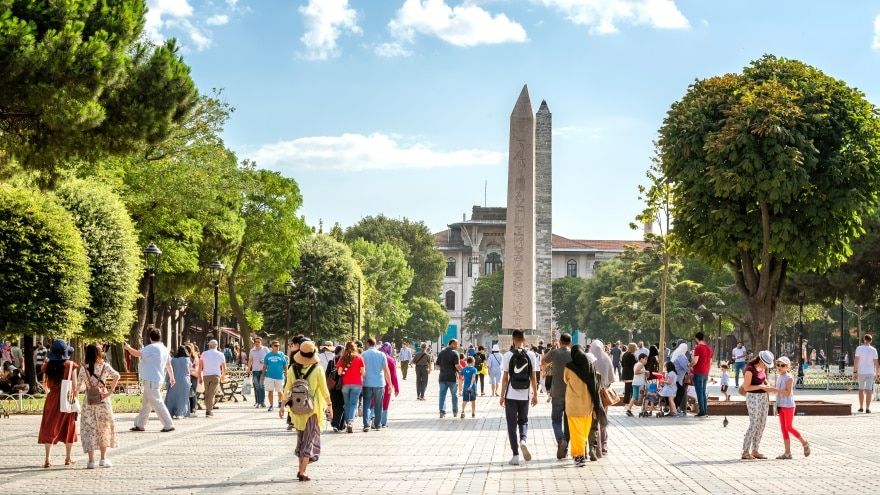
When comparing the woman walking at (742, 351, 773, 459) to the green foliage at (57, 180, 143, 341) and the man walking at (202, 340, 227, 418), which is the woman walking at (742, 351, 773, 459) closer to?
the man walking at (202, 340, 227, 418)

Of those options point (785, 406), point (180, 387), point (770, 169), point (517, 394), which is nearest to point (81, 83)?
point (517, 394)

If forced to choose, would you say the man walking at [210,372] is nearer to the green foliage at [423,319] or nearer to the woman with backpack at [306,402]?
the woman with backpack at [306,402]

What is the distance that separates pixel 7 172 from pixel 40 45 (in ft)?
15.8

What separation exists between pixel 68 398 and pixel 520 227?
27.3 meters

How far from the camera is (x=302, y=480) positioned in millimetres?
14023

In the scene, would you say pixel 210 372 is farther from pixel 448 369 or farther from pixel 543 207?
pixel 543 207

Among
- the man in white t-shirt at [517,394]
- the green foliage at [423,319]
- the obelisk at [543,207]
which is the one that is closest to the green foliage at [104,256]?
the man in white t-shirt at [517,394]

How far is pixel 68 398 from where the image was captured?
15.7 metres

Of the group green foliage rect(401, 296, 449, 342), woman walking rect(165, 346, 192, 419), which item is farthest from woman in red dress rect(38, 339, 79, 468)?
green foliage rect(401, 296, 449, 342)

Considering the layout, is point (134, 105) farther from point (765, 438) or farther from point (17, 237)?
point (17, 237)

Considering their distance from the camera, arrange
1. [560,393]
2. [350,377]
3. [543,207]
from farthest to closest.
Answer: [543,207], [350,377], [560,393]

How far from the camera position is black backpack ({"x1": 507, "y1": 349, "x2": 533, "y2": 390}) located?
53.5 feet

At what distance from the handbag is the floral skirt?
3122mm

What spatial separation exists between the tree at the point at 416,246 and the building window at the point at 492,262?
1582cm
